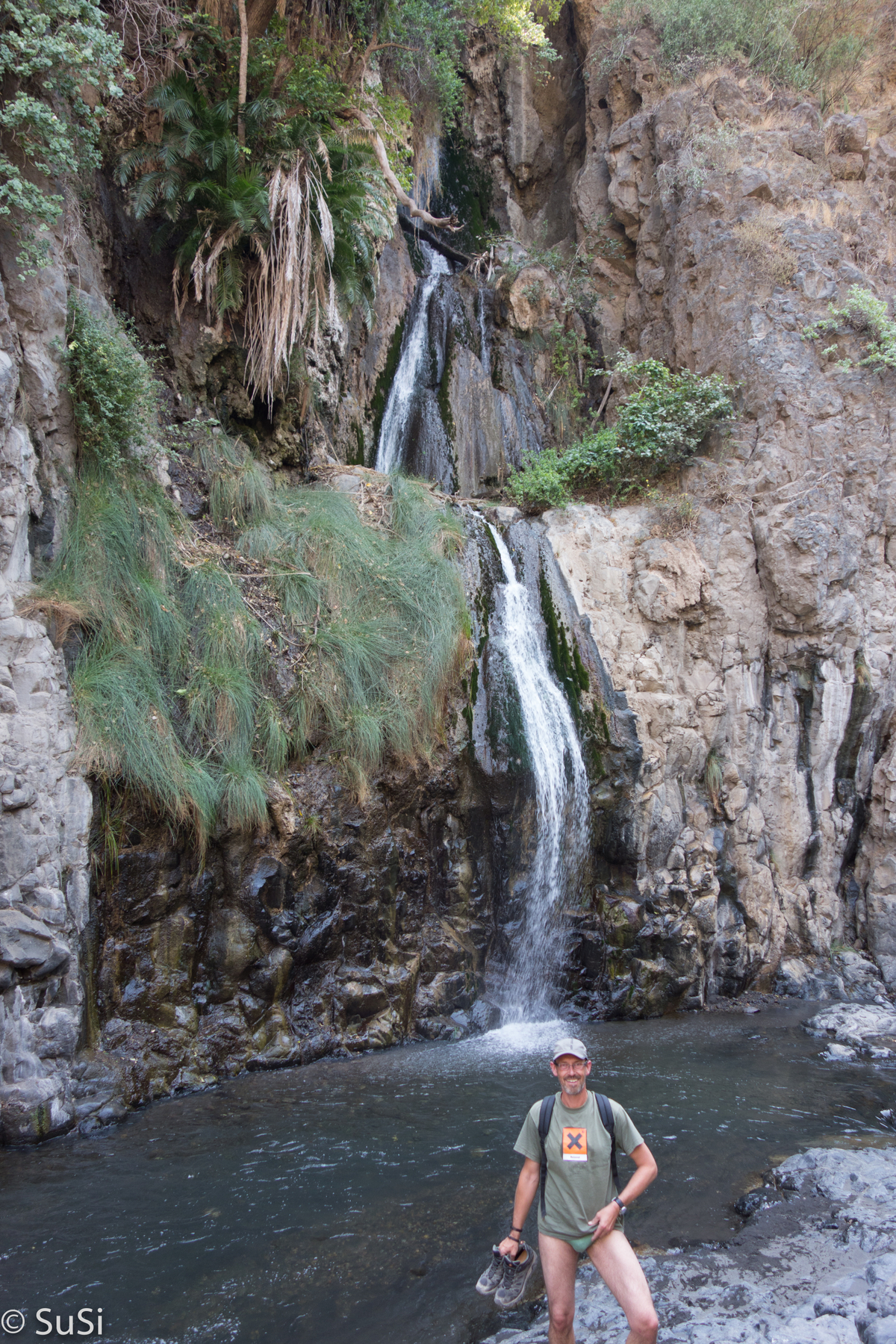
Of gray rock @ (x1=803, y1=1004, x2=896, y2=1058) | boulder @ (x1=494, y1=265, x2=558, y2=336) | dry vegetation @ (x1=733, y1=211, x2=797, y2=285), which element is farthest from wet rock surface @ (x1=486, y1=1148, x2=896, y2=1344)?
boulder @ (x1=494, y1=265, x2=558, y2=336)

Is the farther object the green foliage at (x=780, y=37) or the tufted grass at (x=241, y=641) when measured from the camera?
the green foliage at (x=780, y=37)

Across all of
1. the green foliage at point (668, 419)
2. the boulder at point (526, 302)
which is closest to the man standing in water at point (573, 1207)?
the green foliage at point (668, 419)

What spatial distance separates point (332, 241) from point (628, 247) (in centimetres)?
711

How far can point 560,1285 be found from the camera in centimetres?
283

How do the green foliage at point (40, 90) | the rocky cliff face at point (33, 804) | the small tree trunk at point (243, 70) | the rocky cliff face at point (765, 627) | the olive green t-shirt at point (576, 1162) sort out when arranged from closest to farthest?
the olive green t-shirt at point (576, 1162)
the rocky cliff face at point (33, 804)
the green foliage at point (40, 90)
the small tree trunk at point (243, 70)
the rocky cliff face at point (765, 627)

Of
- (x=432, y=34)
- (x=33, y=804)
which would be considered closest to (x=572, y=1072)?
(x=33, y=804)

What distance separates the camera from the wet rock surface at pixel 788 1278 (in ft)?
10.5

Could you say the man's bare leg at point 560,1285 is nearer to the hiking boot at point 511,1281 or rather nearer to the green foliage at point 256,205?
the hiking boot at point 511,1281

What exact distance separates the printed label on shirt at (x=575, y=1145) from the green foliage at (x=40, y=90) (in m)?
6.83

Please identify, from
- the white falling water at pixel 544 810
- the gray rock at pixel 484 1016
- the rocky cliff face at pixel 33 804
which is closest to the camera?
the rocky cliff face at pixel 33 804

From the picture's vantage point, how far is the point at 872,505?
991 cm

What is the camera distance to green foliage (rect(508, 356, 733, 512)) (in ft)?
34.4

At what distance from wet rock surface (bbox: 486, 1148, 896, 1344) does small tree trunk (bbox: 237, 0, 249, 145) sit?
1019cm

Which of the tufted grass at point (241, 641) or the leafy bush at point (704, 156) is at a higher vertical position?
the leafy bush at point (704, 156)
